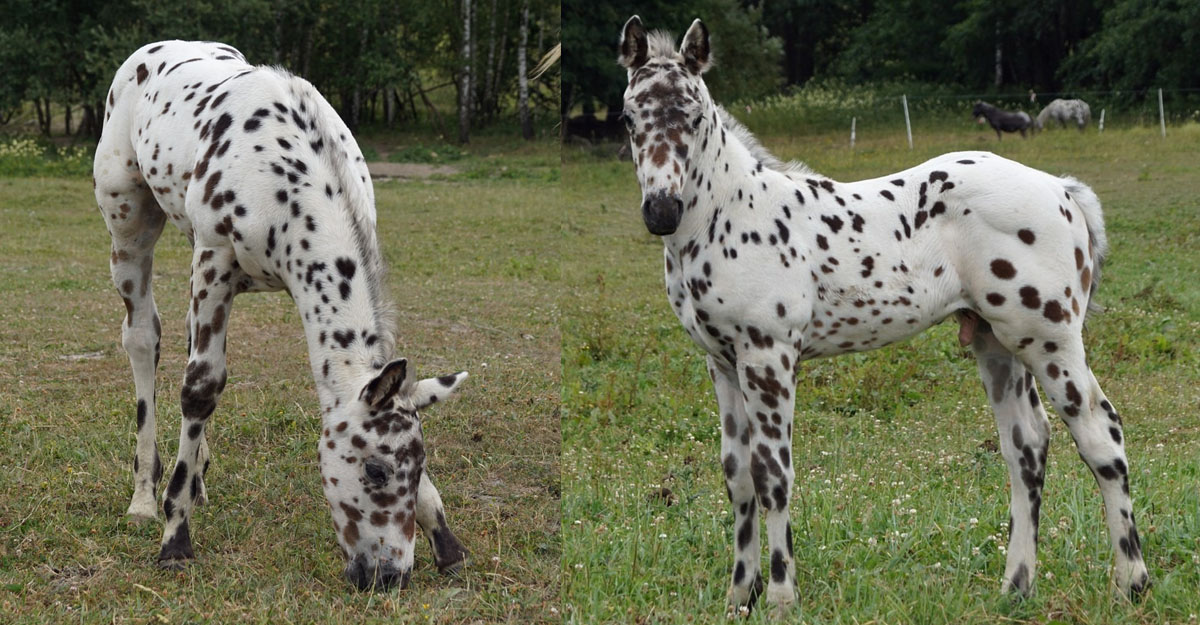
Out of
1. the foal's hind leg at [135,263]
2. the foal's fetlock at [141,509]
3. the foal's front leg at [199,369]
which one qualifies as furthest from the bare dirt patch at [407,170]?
the foal's front leg at [199,369]

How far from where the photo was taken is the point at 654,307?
8961mm

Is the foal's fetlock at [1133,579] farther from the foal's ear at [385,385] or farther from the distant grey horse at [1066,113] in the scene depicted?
the distant grey horse at [1066,113]

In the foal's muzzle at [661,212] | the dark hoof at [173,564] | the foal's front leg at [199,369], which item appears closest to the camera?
the foal's muzzle at [661,212]

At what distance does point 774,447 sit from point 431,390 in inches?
49.8

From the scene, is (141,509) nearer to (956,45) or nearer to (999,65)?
(956,45)

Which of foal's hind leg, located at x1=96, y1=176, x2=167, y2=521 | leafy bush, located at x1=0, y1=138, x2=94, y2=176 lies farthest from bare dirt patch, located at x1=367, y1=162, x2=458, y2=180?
foal's hind leg, located at x1=96, y1=176, x2=167, y2=521

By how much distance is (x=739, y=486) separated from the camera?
12.2 ft

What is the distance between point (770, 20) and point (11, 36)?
57.5 ft

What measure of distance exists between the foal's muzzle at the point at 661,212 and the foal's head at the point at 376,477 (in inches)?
41.1

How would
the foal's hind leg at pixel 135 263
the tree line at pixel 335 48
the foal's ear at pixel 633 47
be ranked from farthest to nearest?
the tree line at pixel 335 48 → the foal's hind leg at pixel 135 263 → the foal's ear at pixel 633 47

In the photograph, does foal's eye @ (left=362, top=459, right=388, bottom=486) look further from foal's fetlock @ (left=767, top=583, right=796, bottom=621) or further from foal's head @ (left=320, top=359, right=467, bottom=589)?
foal's fetlock @ (left=767, top=583, right=796, bottom=621)

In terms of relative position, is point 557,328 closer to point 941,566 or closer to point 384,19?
point 941,566

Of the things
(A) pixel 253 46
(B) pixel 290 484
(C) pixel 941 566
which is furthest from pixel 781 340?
(A) pixel 253 46

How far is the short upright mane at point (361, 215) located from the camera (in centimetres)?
397
